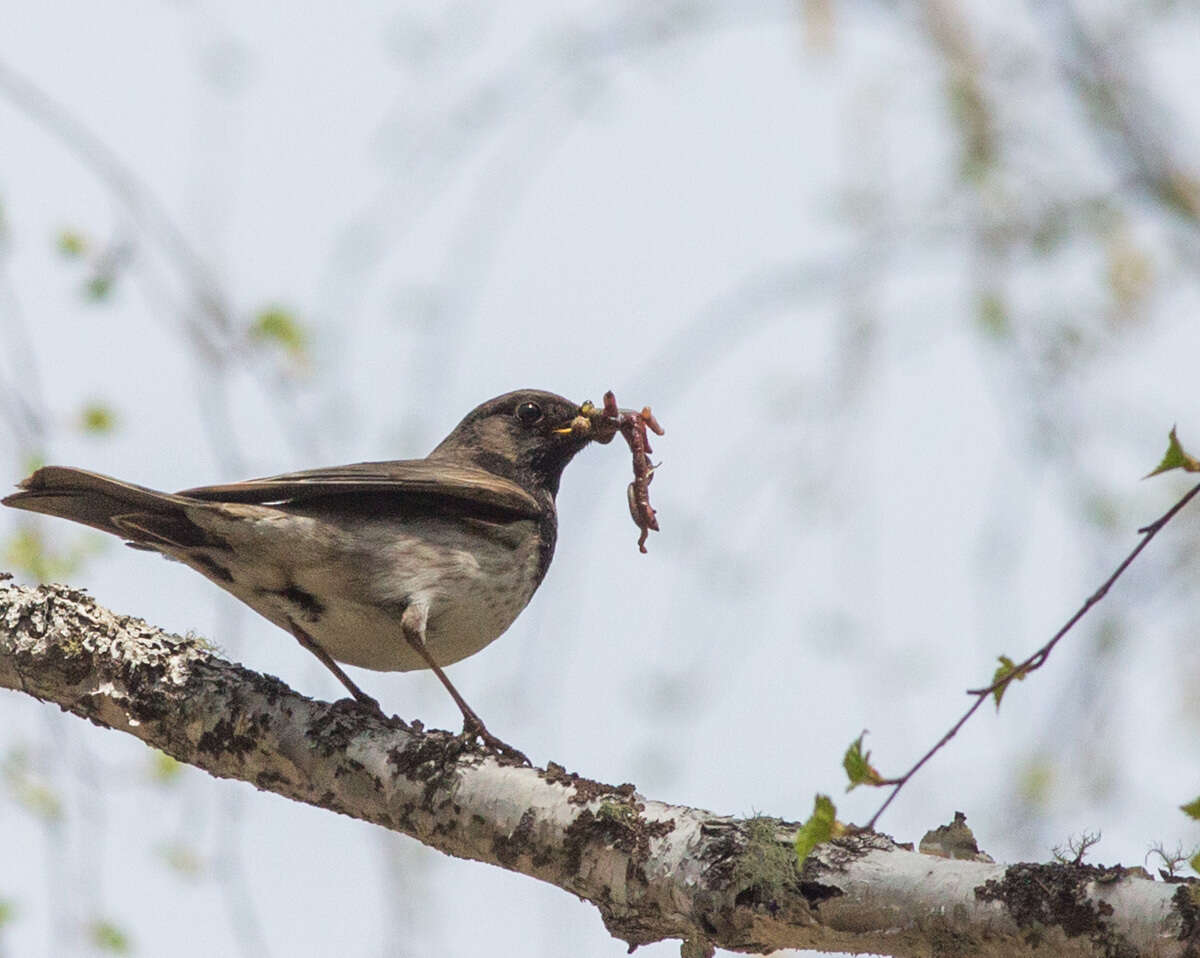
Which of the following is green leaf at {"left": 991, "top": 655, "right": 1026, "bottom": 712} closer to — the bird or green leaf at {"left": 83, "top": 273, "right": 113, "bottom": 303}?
the bird

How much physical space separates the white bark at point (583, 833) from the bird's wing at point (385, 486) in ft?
2.52

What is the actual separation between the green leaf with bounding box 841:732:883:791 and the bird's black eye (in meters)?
3.95

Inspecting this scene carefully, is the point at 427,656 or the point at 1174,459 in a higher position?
the point at 427,656

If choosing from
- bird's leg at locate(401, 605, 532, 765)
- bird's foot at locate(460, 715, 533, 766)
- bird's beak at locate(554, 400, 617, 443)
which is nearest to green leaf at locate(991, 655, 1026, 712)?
bird's foot at locate(460, 715, 533, 766)

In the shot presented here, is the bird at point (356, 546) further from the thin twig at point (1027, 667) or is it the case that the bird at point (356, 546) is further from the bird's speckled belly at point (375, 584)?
the thin twig at point (1027, 667)

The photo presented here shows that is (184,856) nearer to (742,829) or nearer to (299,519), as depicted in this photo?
(299,519)

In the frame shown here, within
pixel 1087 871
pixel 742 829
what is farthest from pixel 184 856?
pixel 1087 871

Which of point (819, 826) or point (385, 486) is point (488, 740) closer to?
point (385, 486)

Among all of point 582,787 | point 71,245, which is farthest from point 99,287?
point 582,787

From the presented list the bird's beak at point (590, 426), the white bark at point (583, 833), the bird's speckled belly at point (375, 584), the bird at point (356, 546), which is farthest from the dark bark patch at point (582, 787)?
the bird's beak at point (590, 426)

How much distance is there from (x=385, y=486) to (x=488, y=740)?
1.06 metres

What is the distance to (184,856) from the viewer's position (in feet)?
18.2

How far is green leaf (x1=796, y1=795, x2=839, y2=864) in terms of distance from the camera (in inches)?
95.1

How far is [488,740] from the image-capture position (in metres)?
4.36
